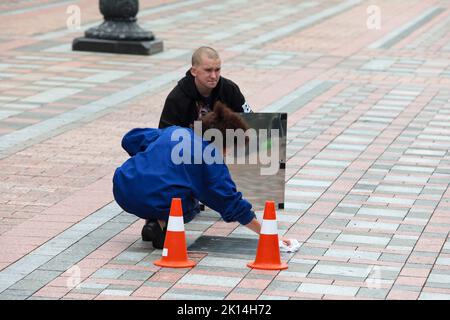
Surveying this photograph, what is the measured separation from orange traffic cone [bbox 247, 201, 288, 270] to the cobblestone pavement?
92mm

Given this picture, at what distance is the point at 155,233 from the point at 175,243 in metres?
0.45

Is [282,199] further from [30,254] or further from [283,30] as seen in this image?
[283,30]

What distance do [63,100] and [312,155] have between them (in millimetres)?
3872

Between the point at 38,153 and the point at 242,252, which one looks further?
the point at 38,153

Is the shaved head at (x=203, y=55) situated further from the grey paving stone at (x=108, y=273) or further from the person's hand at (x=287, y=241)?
the grey paving stone at (x=108, y=273)

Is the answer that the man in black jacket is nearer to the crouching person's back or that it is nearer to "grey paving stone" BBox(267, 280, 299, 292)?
the crouching person's back

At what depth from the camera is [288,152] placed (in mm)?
11320

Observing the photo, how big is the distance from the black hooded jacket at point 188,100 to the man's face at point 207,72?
148 millimetres

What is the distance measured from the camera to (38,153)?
434 inches

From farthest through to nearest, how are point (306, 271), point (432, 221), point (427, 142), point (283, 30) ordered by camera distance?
point (283, 30) → point (427, 142) → point (432, 221) → point (306, 271)

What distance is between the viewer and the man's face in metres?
8.29

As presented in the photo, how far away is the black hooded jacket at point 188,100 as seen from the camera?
8.55 meters

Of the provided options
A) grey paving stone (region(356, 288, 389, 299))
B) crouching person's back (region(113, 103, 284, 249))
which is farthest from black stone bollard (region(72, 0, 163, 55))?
grey paving stone (region(356, 288, 389, 299))
